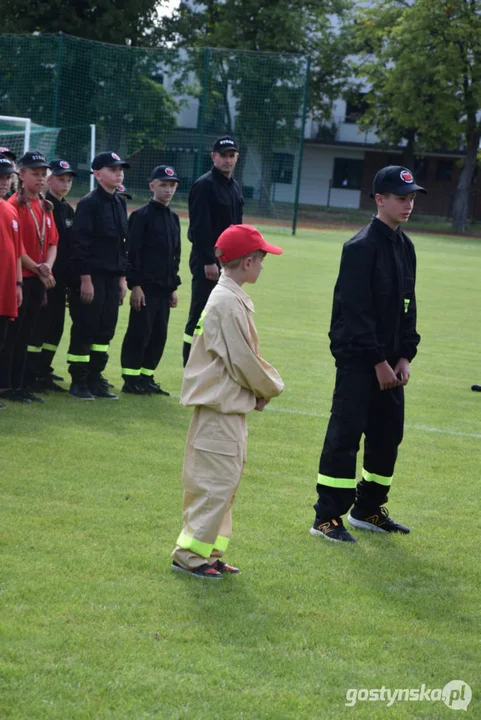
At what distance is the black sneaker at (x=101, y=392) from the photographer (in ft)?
33.0

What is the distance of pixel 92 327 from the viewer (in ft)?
32.8

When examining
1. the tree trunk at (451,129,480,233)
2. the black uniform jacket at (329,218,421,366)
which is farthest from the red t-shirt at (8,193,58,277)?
the tree trunk at (451,129,480,233)

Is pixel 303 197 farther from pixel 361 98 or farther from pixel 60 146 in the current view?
pixel 60 146

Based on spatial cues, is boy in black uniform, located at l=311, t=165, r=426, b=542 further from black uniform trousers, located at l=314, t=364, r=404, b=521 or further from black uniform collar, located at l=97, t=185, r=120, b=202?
black uniform collar, located at l=97, t=185, r=120, b=202

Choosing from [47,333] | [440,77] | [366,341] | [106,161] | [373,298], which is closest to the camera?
[366,341]

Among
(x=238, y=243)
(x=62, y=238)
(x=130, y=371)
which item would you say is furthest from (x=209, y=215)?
(x=238, y=243)

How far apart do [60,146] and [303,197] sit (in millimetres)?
33878

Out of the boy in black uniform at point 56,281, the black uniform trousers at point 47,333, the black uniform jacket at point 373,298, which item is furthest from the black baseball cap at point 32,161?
the black uniform jacket at point 373,298

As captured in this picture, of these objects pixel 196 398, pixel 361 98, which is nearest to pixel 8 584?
pixel 196 398

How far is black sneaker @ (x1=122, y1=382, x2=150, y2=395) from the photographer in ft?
33.9

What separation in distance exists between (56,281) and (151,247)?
1.03 metres

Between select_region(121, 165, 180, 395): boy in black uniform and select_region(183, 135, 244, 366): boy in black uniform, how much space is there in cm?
28

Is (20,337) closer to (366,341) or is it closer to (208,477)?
(366,341)

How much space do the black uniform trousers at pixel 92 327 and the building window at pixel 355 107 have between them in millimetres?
54816
